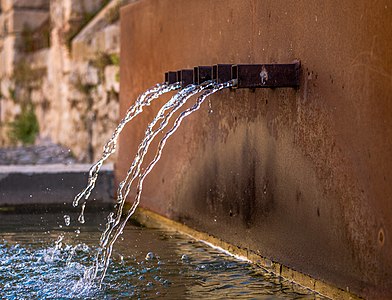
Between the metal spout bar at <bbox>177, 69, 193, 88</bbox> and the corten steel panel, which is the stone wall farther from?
the metal spout bar at <bbox>177, 69, 193, 88</bbox>

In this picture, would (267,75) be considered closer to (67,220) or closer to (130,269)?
(130,269)

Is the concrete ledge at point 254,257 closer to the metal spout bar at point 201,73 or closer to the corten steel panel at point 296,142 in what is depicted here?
the corten steel panel at point 296,142

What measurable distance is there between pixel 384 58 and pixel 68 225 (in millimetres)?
2705

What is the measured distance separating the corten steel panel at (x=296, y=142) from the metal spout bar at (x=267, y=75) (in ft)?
A: 0.17

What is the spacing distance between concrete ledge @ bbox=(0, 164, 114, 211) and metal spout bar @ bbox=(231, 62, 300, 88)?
248cm

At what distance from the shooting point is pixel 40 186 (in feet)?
20.1

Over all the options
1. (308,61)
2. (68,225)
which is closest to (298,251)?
(308,61)

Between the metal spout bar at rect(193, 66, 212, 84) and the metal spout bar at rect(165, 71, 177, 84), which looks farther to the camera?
the metal spout bar at rect(165, 71, 177, 84)

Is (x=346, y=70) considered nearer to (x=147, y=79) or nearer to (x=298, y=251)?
(x=298, y=251)

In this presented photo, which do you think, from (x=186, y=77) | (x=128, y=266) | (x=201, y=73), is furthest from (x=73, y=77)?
(x=128, y=266)

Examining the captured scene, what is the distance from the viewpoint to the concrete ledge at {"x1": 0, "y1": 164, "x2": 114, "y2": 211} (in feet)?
20.0

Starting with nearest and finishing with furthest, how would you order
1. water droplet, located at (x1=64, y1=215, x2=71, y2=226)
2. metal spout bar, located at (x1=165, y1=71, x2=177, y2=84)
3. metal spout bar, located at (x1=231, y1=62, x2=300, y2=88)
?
metal spout bar, located at (x1=231, y1=62, x2=300, y2=88) < metal spout bar, located at (x1=165, y1=71, x2=177, y2=84) < water droplet, located at (x1=64, y1=215, x2=71, y2=226)

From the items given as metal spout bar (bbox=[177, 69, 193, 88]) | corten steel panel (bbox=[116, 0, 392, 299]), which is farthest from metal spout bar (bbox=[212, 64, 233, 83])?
metal spout bar (bbox=[177, 69, 193, 88])

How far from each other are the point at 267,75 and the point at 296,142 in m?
0.28
